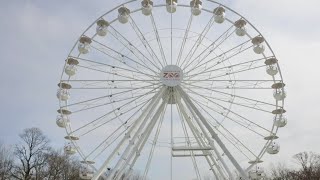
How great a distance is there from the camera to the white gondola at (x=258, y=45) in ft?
81.9

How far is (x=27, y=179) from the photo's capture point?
5328cm

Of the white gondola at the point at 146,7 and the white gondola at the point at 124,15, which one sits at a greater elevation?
the white gondola at the point at 146,7

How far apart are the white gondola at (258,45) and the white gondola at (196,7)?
3923 mm

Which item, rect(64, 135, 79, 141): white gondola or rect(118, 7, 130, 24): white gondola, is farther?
rect(118, 7, 130, 24): white gondola

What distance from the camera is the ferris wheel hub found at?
23969mm

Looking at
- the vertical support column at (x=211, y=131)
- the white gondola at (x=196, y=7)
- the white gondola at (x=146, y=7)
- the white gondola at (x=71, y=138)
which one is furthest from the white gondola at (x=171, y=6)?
the white gondola at (x=71, y=138)

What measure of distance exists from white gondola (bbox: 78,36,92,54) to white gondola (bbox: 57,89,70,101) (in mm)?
2659

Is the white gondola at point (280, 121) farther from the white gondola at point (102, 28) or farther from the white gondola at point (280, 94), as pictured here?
the white gondola at point (102, 28)

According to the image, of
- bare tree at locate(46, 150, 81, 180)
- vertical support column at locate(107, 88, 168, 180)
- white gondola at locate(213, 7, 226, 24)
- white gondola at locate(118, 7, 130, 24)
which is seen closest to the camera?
vertical support column at locate(107, 88, 168, 180)

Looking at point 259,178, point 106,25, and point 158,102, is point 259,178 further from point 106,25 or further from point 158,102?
point 106,25

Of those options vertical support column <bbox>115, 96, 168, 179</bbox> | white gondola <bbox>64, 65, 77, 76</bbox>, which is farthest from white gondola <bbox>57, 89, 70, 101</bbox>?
vertical support column <bbox>115, 96, 168, 179</bbox>

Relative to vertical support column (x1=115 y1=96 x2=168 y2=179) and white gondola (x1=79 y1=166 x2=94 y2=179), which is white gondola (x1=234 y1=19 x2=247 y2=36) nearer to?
vertical support column (x1=115 y1=96 x2=168 y2=179)

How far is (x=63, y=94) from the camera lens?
2498cm

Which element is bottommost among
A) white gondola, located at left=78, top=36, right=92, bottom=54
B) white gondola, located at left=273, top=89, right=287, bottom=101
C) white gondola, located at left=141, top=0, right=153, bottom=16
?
white gondola, located at left=273, top=89, right=287, bottom=101
